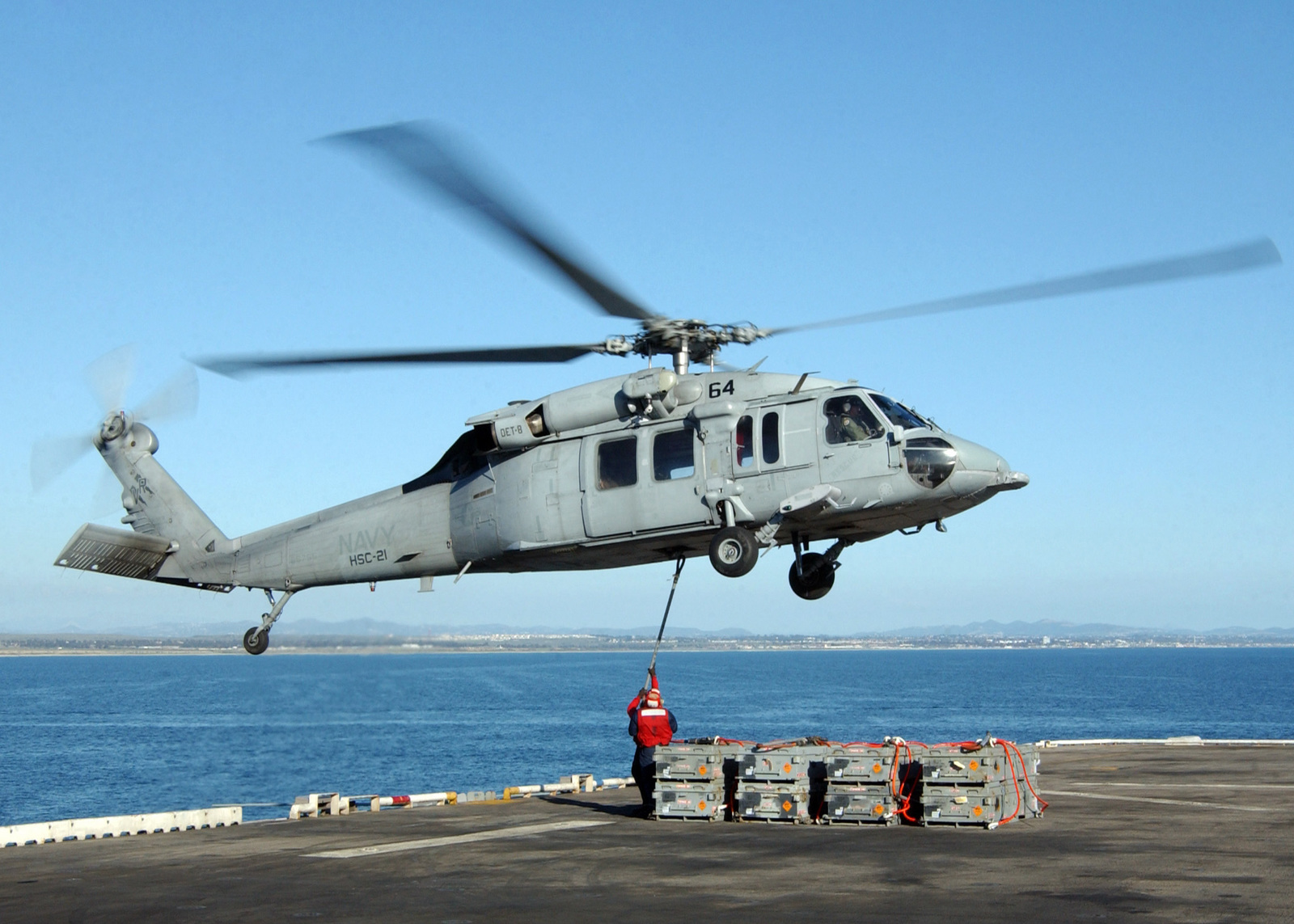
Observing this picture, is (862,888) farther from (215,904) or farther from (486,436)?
(486,436)

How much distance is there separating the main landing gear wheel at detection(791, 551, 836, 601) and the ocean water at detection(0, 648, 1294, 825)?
49.1 feet

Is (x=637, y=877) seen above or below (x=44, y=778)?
above

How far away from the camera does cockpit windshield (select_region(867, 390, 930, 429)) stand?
1517 cm

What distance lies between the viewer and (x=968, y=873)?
10906 millimetres

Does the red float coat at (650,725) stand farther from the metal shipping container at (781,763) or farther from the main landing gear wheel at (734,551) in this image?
the main landing gear wheel at (734,551)

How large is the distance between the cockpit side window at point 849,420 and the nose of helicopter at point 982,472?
103cm

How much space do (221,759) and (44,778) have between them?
8.77m

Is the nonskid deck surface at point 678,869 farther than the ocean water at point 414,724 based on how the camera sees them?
No

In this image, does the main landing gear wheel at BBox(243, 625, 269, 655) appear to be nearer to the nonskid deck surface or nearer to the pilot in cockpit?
the nonskid deck surface

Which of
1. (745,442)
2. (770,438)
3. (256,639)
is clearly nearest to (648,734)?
(745,442)

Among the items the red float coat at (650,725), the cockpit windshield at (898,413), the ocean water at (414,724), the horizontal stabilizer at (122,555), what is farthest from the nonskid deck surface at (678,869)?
the ocean water at (414,724)

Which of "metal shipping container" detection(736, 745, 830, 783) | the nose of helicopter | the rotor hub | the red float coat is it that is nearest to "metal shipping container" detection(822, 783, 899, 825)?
"metal shipping container" detection(736, 745, 830, 783)

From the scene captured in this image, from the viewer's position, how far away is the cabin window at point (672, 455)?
1584 cm

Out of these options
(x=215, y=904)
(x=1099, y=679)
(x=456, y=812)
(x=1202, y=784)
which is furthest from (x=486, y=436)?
(x=1099, y=679)
